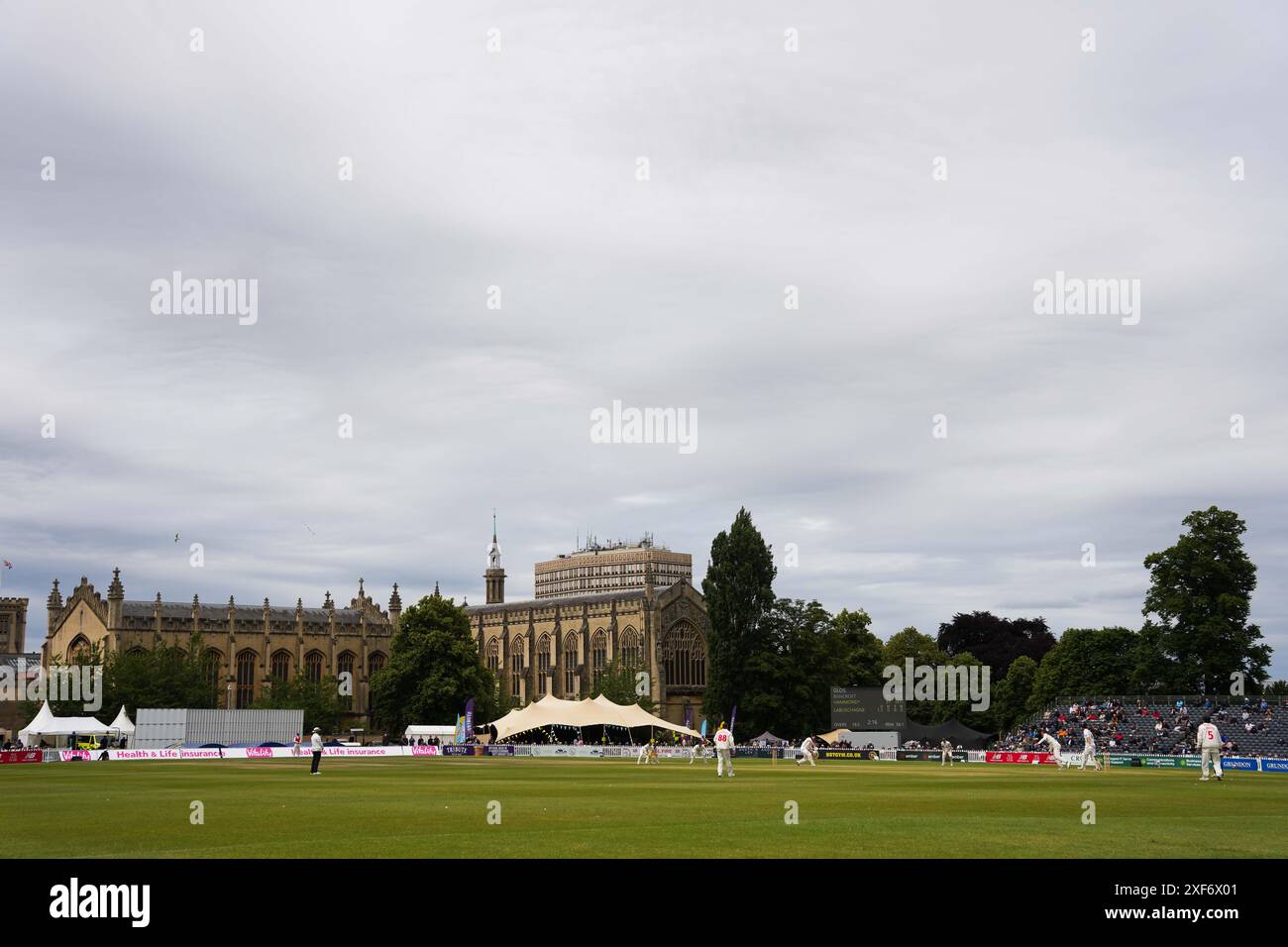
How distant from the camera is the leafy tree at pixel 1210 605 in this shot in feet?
276

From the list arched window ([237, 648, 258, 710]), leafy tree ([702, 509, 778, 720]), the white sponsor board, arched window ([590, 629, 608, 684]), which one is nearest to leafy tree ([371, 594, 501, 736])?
the white sponsor board

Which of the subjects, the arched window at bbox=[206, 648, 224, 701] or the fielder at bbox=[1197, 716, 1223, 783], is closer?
the fielder at bbox=[1197, 716, 1223, 783]

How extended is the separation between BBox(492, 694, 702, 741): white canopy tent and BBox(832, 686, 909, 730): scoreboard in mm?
11412

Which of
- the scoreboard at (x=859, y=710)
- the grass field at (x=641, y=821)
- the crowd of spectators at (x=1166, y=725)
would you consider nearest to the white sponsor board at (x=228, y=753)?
the scoreboard at (x=859, y=710)

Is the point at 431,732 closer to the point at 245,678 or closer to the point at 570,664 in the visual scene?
the point at 570,664

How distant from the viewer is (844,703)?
9269cm

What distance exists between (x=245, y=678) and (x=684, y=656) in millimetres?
50133

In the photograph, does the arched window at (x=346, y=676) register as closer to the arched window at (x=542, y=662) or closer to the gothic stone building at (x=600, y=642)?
the gothic stone building at (x=600, y=642)

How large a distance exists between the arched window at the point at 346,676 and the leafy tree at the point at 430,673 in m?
39.4

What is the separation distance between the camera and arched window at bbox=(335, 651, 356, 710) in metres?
146

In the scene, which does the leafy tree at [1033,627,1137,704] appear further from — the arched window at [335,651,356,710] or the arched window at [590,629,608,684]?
the arched window at [335,651,356,710]

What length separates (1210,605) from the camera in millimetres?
85062

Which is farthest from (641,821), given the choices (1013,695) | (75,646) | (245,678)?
(75,646)
